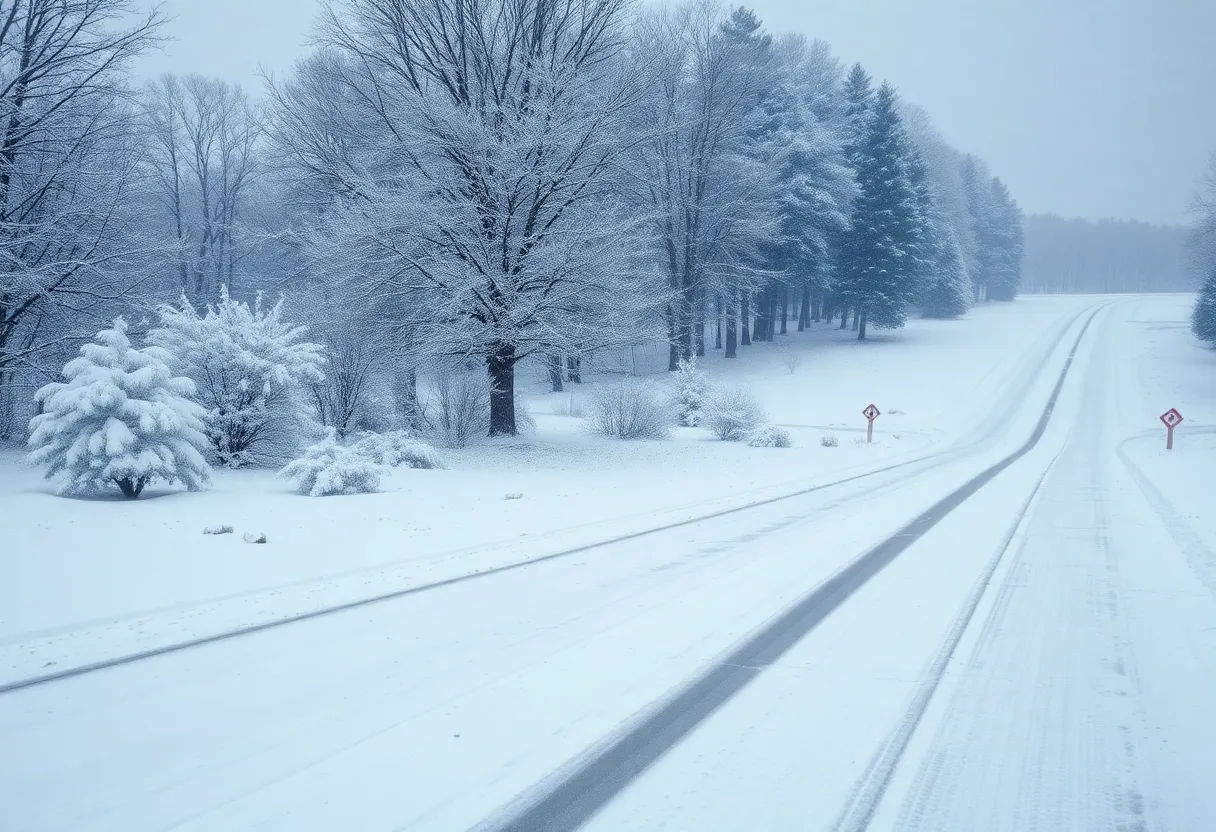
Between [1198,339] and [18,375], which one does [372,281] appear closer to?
[18,375]

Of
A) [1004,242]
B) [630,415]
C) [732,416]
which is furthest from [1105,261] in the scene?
[630,415]

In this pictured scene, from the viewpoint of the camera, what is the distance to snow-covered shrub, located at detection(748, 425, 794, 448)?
22.1m

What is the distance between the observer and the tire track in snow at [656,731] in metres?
3.55

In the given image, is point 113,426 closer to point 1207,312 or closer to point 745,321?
point 745,321

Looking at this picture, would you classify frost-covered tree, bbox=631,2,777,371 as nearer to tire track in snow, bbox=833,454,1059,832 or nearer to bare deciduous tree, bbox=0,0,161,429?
bare deciduous tree, bbox=0,0,161,429

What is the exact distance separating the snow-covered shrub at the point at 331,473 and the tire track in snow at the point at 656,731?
25.2 ft

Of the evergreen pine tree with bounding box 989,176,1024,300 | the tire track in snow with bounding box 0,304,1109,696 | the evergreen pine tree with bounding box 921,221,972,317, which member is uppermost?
the evergreen pine tree with bounding box 989,176,1024,300

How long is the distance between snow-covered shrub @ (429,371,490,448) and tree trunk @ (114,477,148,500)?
8483mm

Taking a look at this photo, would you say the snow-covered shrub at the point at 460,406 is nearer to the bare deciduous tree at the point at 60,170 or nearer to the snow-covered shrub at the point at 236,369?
the snow-covered shrub at the point at 236,369

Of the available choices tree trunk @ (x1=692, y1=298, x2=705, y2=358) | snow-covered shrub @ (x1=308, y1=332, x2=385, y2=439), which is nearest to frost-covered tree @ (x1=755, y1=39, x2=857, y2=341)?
tree trunk @ (x1=692, y1=298, x2=705, y2=358)

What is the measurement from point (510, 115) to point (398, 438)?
7.39m

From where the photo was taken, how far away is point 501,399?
20.2 meters

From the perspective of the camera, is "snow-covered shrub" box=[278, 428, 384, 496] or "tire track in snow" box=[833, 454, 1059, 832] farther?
"snow-covered shrub" box=[278, 428, 384, 496]

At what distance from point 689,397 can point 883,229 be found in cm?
2229
